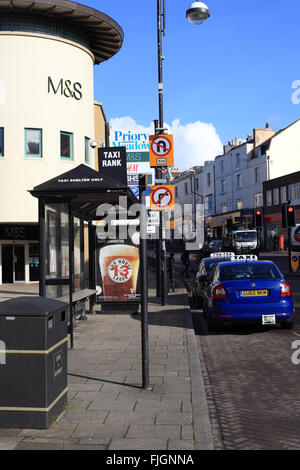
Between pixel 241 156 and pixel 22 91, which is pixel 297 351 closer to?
pixel 22 91

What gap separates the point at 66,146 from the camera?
28484 mm

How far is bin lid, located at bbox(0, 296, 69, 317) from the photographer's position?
16.6 feet

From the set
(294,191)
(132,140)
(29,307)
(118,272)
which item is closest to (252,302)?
(118,272)

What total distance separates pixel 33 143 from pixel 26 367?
23229 mm

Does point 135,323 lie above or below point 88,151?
below

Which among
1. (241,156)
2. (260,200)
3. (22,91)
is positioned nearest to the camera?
(22,91)

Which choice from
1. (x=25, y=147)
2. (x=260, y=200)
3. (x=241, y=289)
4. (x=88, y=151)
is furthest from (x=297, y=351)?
(x=260, y=200)

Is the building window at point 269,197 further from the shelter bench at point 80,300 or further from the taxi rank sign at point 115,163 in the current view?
the shelter bench at point 80,300

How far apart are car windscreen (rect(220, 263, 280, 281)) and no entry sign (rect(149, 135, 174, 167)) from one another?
3479 mm

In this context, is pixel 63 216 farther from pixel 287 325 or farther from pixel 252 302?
pixel 287 325

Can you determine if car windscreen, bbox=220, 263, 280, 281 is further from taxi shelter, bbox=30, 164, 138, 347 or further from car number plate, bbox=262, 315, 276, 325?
taxi shelter, bbox=30, 164, 138, 347

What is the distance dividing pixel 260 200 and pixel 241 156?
7.20m

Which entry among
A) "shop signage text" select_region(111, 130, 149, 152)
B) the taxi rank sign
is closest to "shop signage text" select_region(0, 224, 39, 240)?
"shop signage text" select_region(111, 130, 149, 152)
